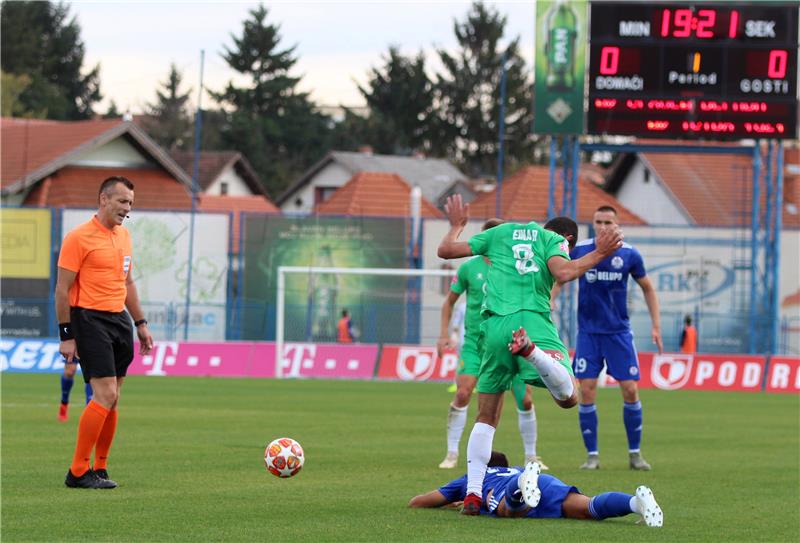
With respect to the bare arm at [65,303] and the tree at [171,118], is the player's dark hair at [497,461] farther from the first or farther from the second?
the tree at [171,118]

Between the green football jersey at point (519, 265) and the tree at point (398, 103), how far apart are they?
→ 247 ft

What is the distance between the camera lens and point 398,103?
278 feet

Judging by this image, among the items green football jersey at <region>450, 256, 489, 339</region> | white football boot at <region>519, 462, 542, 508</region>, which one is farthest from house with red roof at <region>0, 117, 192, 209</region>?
white football boot at <region>519, 462, 542, 508</region>

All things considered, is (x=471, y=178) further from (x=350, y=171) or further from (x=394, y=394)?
(x=394, y=394)

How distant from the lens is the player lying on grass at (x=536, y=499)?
29.6 feet

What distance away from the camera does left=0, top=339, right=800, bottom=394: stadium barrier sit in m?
31.1

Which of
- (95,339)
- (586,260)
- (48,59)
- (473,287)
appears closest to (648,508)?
(586,260)

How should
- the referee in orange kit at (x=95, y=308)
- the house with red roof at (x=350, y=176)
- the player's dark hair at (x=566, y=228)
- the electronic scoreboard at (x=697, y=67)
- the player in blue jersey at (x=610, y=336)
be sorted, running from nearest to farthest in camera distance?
1. the player's dark hair at (x=566, y=228)
2. the referee in orange kit at (x=95, y=308)
3. the player in blue jersey at (x=610, y=336)
4. the electronic scoreboard at (x=697, y=67)
5. the house with red roof at (x=350, y=176)

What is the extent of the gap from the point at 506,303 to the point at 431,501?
4.98 ft

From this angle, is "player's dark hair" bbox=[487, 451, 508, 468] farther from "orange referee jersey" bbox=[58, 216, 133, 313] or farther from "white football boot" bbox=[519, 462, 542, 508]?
"orange referee jersey" bbox=[58, 216, 133, 313]

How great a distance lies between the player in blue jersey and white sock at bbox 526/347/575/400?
4347 mm

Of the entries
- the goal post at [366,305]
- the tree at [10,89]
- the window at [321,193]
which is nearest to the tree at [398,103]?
the window at [321,193]

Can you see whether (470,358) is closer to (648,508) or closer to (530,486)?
(530,486)

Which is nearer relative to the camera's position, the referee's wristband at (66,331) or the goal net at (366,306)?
the referee's wristband at (66,331)
